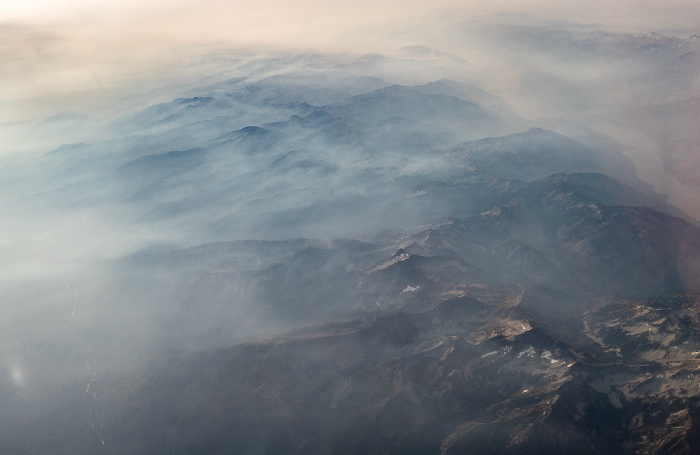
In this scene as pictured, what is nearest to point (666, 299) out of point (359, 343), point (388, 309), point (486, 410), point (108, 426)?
point (486, 410)

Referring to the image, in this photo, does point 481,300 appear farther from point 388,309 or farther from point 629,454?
point 629,454

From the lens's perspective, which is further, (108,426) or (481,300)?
(481,300)

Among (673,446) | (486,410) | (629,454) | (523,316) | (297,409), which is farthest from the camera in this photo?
(523,316)

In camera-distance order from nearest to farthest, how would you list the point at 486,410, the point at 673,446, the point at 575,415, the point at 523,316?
the point at 673,446 → the point at 575,415 → the point at 486,410 → the point at 523,316

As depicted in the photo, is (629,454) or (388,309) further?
(388,309)

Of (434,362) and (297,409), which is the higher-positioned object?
(434,362)

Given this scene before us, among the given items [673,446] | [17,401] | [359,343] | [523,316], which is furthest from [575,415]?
[17,401]

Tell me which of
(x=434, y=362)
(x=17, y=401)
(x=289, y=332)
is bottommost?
(x=17, y=401)

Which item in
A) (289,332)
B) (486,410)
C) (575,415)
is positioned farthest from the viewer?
(289,332)

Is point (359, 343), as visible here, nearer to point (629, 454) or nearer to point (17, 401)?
point (629, 454)
